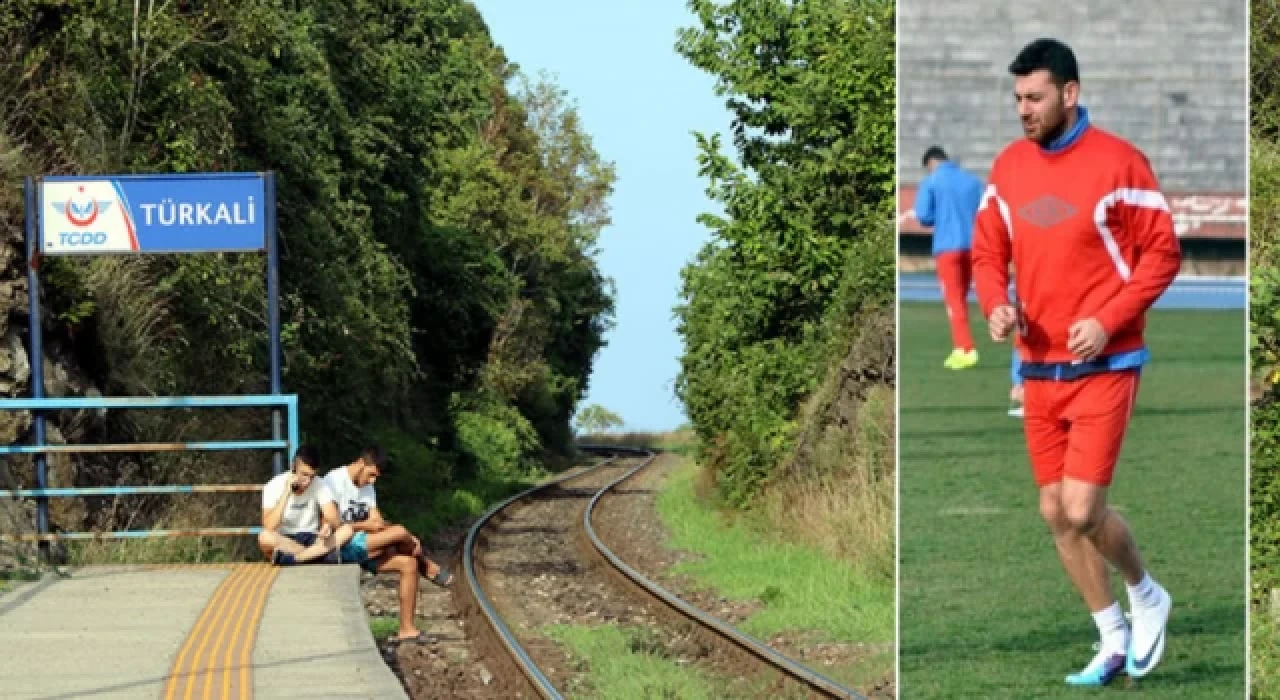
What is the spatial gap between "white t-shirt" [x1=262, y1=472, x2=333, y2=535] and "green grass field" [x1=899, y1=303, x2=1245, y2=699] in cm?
1067

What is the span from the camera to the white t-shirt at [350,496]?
16047 mm

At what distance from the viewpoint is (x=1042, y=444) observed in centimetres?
556

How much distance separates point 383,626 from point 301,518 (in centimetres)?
109

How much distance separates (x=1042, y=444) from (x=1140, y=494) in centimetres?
34

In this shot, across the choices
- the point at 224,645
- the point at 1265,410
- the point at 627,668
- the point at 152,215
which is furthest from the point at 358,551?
the point at 1265,410

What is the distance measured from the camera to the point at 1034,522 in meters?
5.71

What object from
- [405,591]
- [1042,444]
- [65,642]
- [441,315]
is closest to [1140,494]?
→ [1042,444]

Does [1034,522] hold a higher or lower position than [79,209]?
lower

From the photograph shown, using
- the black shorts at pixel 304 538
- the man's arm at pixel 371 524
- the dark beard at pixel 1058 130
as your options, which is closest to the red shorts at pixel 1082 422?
the dark beard at pixel 1058 130

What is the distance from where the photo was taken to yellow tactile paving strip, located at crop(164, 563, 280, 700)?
10641 mm

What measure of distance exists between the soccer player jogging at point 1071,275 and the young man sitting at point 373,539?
10424 mm

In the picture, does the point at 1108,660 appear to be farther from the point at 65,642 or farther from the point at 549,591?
the point at 549,591

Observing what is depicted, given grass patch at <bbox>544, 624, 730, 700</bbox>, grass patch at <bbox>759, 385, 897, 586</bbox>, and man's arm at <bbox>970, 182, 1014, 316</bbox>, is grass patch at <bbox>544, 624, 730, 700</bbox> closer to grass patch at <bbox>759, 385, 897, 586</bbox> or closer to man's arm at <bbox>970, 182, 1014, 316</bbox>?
grass patch at <bbox>759, 385, 897, 586</bbox>

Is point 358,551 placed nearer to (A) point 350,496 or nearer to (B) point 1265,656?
(A) point 350,496
